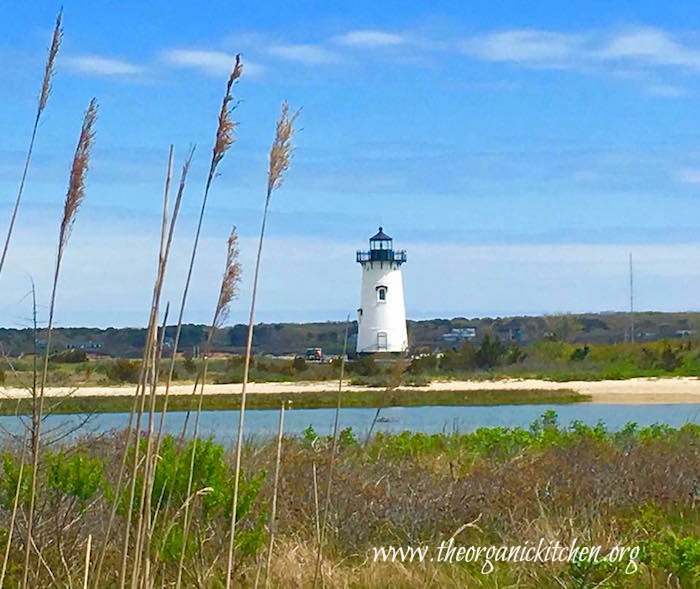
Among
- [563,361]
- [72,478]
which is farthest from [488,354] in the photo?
[72,478]

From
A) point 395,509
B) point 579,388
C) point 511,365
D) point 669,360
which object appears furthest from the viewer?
point 511,365

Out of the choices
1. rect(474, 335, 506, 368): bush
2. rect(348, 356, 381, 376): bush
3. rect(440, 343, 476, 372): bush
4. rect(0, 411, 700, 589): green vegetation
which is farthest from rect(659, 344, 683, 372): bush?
rect(0, 411, 700, 589): green vegetation

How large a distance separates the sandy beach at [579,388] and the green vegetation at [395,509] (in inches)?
792

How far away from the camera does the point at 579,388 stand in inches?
1358

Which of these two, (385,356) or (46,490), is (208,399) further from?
(46,490)

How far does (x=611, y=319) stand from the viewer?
70.6 metres

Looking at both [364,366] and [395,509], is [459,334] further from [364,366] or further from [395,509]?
[395,509]

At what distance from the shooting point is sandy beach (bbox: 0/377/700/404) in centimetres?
3112

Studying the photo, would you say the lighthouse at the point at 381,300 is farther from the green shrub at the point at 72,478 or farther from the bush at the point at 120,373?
the green shrub at the point at 72,478

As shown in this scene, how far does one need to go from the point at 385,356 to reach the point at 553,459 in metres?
29.5

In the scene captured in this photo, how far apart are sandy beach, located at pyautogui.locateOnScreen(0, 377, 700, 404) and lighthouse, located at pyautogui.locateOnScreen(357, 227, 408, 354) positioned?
14.1ft

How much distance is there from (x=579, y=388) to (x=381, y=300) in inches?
392

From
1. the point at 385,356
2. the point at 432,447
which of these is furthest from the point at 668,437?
the point at 385,356

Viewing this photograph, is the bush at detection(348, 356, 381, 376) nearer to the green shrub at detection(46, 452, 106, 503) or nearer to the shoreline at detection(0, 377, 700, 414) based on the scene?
the shoreline at detection(0, 377, 700, 414)
